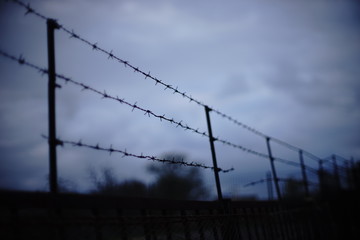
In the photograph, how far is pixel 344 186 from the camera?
25.8 feet

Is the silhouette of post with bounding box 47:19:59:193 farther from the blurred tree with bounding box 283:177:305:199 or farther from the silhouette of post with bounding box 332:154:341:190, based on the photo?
the silhouette of post with bounding box 332:154:341:190

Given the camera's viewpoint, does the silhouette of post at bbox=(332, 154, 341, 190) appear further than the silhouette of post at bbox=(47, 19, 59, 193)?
Yes

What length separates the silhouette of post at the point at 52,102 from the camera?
1.73 m

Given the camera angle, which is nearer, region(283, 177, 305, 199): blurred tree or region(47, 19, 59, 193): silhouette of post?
region(47, 19, 59, 193): silhouette of post

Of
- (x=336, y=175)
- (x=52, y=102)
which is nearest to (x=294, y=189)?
(x=336, y=175)

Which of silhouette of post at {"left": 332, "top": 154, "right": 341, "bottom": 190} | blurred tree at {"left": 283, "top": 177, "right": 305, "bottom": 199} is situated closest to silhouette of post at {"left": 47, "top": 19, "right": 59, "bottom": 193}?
blurred tree at {"left": 283, "top": 177, "right": 305, "bottom": 199}

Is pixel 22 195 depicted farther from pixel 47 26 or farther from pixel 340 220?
pixel 340 220

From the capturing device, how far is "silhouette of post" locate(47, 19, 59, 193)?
1734mm

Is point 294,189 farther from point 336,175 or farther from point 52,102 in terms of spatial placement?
point 52,102

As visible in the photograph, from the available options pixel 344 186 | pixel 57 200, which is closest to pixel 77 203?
pixel 57 200

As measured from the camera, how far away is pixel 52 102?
1.85 meters

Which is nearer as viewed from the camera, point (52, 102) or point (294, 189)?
point (52, 102)

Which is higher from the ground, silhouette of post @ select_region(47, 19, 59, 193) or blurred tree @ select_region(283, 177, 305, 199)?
silhouette of post @ select_region(47, 19, 59, 193)

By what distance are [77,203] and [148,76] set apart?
60.0 inches
